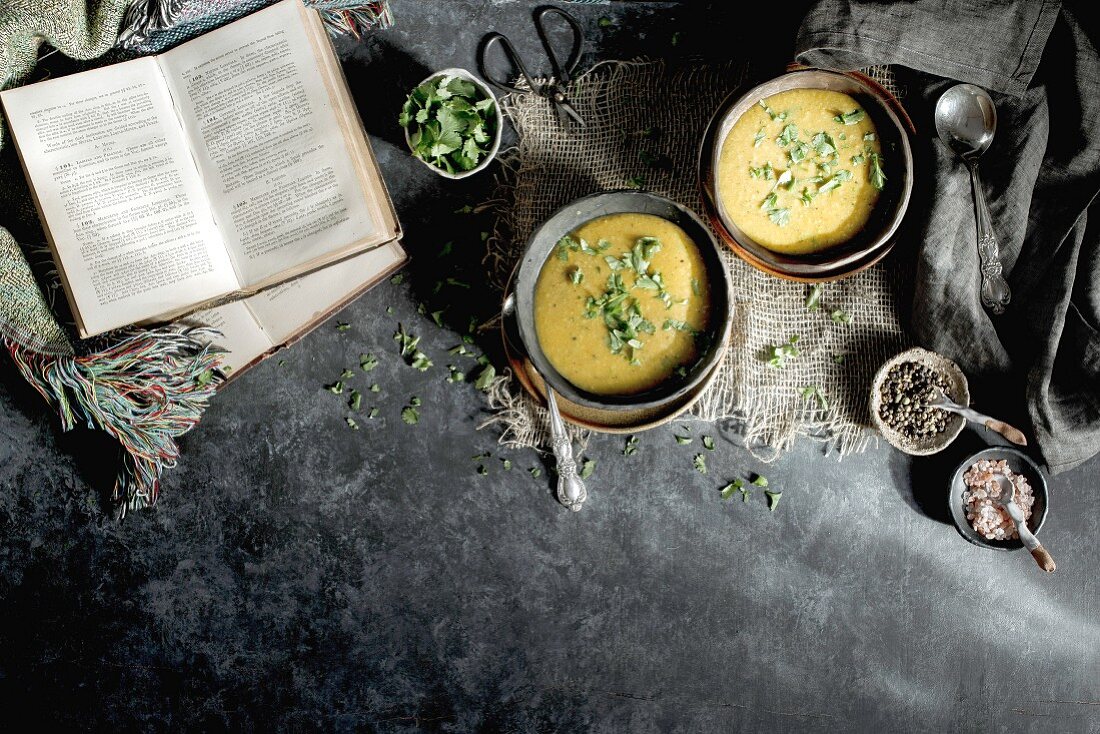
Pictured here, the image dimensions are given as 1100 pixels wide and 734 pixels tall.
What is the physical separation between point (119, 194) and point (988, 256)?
2160 millimetres

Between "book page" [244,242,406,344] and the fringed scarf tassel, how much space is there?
158mm

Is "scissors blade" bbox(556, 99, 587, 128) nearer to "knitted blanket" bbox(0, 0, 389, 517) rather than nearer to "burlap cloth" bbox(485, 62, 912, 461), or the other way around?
"burlap cloth" bbox(485, 62, 912, 461)

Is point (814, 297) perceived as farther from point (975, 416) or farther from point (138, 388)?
point (138, 388)

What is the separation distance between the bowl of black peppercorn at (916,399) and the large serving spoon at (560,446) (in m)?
0.75

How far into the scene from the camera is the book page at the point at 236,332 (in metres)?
1.99

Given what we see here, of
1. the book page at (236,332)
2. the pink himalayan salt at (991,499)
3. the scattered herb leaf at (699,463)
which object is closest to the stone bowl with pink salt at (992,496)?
the pink himalayan salt at (991,499)

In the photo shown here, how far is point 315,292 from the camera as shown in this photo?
2.00 meters

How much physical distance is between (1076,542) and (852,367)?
2.66 ft

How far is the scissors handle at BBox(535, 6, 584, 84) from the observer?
1968 millimetres


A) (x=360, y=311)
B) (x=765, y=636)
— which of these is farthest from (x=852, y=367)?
(x=360, y=311)

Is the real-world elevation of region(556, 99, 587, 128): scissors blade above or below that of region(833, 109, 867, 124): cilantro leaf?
above

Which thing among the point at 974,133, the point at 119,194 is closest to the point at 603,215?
the point at 974,133

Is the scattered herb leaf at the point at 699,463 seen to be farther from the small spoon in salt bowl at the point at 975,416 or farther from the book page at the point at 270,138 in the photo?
the book page at the point at 270,138

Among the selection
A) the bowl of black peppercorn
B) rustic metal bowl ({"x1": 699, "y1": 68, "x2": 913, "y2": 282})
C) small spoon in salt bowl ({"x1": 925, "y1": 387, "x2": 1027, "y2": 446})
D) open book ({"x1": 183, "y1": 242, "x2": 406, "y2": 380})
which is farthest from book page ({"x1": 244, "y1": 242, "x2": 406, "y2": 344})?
small spoon in salt bowl ({"x1": 925, "y1": 387, "x2": 1027, "y2": 446})
